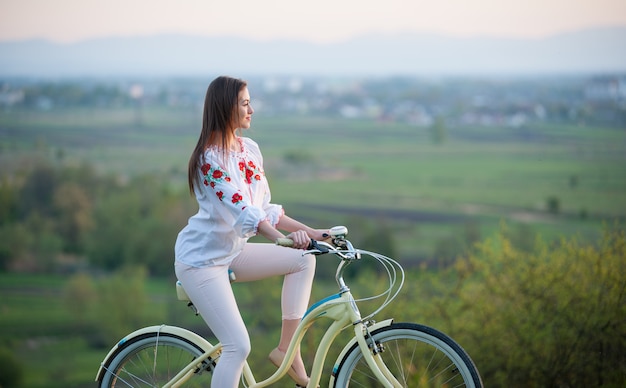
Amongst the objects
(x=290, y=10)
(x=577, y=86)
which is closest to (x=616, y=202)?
(x=577, y=86)

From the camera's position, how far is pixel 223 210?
282 centimetres

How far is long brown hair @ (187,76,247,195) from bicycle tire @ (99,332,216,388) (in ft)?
2.06

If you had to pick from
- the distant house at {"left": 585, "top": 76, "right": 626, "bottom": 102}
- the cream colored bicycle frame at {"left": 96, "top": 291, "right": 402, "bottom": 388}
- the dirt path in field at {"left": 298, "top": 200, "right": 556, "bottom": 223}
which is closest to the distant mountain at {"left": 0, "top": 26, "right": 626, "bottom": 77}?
the distant house at {"left": 585, "top": 76, "right": 626, "bottom": 102}

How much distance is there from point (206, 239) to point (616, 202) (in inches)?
1557

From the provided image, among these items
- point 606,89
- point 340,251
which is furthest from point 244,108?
point 606,89

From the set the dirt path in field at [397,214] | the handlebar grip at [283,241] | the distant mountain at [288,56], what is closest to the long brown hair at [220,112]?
the handlebar grip at [283,241]

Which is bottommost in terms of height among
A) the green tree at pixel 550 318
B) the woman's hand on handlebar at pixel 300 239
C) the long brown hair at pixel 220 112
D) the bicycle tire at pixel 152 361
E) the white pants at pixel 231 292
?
the green tree at pixel 550 318

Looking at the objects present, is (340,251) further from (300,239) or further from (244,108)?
(244,108)

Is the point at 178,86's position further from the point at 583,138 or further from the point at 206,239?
the point at 206,239

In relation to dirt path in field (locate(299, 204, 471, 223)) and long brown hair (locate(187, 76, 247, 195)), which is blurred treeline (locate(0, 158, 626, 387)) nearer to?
long brown hair (locate(187, 76, 247, 195))

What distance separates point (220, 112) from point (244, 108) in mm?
94

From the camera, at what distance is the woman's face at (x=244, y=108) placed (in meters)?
2.88

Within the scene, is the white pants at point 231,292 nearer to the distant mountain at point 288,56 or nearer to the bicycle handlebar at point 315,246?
the bicycle handlebar at point 315,246

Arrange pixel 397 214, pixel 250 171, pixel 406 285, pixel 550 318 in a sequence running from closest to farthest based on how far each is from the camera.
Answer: pixel 250 171
pixel 550 318
pixel 406 285
pixel 397 214
